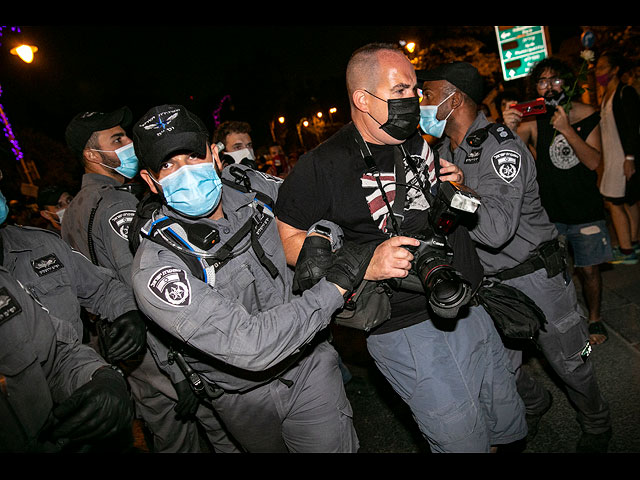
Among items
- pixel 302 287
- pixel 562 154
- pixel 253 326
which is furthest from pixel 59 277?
pixel 562 154

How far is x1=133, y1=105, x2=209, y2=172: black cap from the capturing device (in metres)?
1.91

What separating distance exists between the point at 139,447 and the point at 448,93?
428 centimetres

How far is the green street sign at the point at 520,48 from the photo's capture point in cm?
1098

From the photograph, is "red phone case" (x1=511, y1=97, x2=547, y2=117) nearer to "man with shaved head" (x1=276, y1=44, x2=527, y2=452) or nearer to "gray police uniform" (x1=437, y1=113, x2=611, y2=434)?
"gray police uniform" (x1=437, y1=113, x2=611, y2=434)

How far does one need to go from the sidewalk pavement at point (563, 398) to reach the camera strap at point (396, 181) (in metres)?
2.01

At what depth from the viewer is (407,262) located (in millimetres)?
1751

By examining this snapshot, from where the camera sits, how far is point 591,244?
363cm

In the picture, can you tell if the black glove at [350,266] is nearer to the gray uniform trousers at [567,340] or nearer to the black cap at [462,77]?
the gray uniform trousers at [567,340]

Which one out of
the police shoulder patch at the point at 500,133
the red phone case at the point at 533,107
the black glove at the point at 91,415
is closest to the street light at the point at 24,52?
the black glove at the point at 91,415

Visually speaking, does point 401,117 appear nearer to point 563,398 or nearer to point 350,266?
point 350,266

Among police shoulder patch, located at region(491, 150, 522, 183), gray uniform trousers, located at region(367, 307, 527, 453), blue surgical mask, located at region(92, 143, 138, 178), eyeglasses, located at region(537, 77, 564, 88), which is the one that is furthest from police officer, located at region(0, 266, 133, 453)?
eyeglasses, located at region(537, 77, 564, 88)
